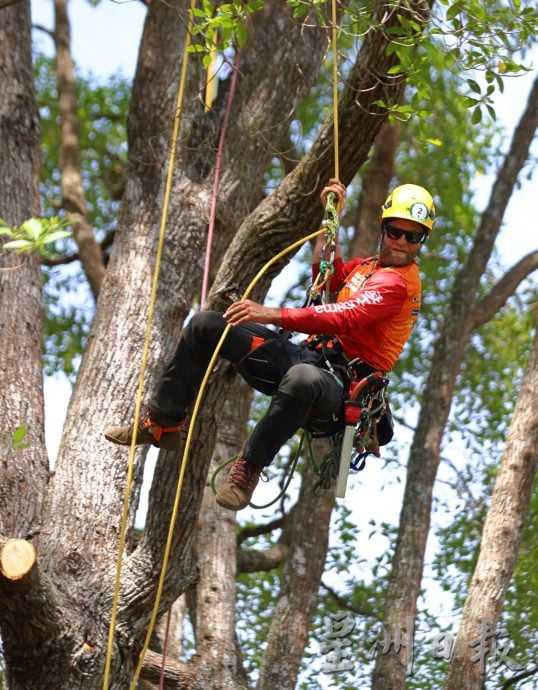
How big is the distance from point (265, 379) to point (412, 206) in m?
0.97

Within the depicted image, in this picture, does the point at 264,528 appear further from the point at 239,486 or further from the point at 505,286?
the point at 239,486

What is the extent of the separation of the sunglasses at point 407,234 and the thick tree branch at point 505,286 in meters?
4.50

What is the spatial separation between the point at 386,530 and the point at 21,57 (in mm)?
6965

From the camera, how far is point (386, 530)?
11.8 meters

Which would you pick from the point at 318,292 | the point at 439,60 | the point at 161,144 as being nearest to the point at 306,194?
the point at 318,292

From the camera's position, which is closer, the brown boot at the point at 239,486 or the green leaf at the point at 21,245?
the green leaf at the point at 21,245

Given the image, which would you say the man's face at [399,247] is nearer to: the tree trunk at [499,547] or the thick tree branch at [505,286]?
the tree trunk at [499,547]

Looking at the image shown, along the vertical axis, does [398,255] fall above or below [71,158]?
below

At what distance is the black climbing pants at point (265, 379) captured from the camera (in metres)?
4.51

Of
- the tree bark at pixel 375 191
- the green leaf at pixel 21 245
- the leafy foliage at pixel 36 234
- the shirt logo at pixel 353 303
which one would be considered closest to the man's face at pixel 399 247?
the shirt logo at pixel 353 303

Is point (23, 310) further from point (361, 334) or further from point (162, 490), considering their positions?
point (361, 334)

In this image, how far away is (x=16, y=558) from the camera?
4.27 metres

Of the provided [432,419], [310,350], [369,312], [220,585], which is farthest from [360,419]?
[432,419]

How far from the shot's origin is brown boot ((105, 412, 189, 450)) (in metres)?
4.84
